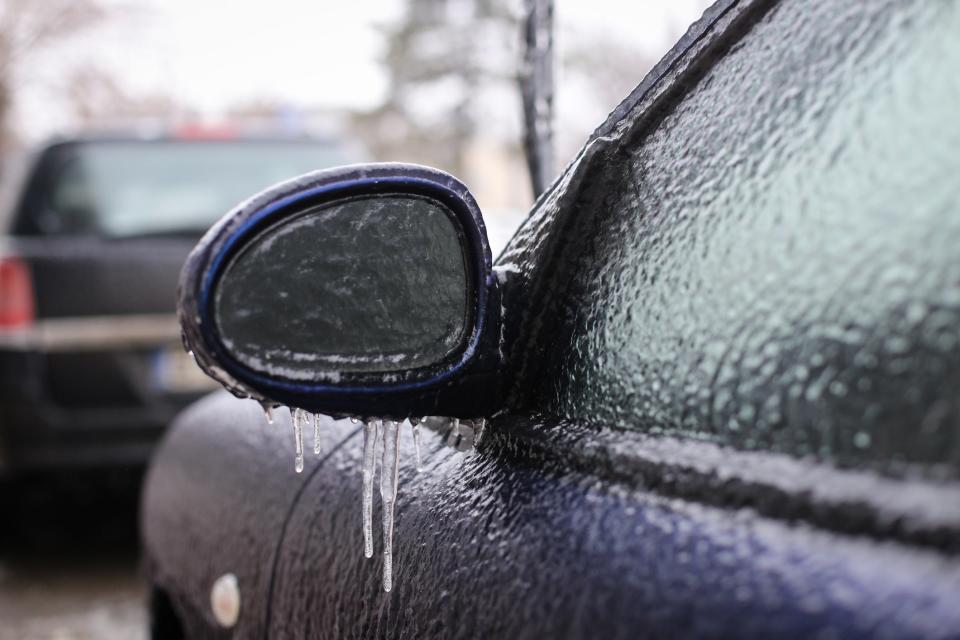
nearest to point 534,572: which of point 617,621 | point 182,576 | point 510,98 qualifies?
point 617,621

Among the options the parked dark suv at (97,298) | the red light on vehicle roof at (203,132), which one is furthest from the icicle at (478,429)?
the red light on vehicle roof at (203,132)

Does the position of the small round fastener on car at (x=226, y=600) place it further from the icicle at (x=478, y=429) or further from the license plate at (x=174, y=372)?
the license plate at (x=174, y=372)

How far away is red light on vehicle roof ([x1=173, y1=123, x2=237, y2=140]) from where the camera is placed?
511 centimetres

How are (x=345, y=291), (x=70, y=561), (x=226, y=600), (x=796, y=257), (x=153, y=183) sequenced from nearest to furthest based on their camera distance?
(x=796, y=257)
(x=345, y=291)
(x=226, y=600)
(x=153, y=183)
(x=70, y=561)

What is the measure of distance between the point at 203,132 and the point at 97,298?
1.08 metres

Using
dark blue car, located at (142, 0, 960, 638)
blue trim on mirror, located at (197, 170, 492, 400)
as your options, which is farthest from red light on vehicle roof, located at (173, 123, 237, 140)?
blue trim on mirror, located at (197, 170, 492, 400)

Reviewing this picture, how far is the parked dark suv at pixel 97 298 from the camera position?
173 inches

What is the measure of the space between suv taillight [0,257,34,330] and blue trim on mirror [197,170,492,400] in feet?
12.0

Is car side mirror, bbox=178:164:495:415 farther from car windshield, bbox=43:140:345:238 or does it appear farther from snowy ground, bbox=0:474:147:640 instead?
car windshield, bbox=43:140:345:238

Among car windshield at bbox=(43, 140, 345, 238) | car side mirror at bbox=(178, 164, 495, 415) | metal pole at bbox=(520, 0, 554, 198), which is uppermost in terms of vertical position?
car windshield at bbox=(43, 140, 345, 238)

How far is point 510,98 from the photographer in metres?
22.5

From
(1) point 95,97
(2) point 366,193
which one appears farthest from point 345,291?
(1) point 95,97

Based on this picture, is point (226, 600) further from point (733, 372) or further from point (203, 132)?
point (203, 132)

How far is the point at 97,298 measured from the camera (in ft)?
14.8
